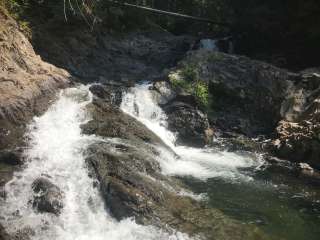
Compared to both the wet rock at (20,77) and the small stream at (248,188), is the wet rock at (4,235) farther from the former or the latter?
the small stream at (248,188)

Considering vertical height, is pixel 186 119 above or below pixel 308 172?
above

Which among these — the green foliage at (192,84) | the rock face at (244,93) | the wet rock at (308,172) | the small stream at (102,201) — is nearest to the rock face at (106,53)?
the green foliage at (192,84)

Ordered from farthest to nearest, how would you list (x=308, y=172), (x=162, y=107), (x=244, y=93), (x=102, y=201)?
1. (x=244, y=93)
2. (x=162, y=107)
3. (x=308, y=172)
4. (x=102, y=201)

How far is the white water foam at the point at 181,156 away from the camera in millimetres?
13336

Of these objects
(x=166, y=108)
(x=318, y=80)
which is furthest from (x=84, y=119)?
(x=318, y=80)

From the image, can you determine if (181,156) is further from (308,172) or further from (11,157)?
(11,157)

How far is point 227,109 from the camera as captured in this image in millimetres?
17906

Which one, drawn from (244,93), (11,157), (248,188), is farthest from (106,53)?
(11,157)

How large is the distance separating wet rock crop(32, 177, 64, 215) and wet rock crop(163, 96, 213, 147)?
678 cm

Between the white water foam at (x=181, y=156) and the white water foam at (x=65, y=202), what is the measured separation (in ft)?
8.52

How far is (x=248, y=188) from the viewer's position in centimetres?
1262

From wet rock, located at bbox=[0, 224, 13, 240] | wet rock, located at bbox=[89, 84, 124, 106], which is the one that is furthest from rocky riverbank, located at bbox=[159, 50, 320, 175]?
wet rock, located at bbox=[0, 224, 13, 240]

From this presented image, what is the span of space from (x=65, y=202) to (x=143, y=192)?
1701 millimetres

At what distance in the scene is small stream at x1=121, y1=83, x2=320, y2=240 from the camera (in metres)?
10.7
